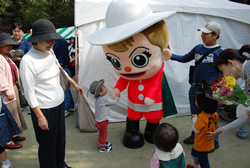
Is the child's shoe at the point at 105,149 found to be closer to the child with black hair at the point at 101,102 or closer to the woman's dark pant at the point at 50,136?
the child with black hair at the point at 101,102

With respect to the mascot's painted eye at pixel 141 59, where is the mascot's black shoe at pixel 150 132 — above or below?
below

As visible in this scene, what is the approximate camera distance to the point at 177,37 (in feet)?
14.2

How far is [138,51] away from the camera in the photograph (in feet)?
9.02

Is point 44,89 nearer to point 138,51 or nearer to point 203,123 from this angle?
point 138,51

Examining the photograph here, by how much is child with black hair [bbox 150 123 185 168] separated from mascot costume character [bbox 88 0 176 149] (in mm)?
1079

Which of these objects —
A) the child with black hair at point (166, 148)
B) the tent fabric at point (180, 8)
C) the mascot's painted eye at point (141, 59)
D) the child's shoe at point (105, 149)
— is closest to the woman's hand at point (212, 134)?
the child with black hair at point (166, 148)

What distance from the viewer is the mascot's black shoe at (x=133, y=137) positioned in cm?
337

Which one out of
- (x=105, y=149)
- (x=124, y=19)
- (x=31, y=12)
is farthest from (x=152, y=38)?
(x=31, y=12)

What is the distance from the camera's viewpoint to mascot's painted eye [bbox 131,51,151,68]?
2.77 m

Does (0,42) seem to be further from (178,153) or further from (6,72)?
(178,153)

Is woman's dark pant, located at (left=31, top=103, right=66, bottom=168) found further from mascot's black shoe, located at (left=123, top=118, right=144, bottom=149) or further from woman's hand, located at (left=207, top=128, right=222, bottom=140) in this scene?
woman's hand, located at (left=207, top=128, right=222, bottom=140)

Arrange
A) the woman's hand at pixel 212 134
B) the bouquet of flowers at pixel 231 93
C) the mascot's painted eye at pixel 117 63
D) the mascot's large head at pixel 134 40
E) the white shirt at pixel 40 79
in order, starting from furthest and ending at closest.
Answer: the mascot's painted eye at pixel 117 63 → the mascot's large head at pixel 134 40 → the woman's hand at pixel 212 134 → the white shirt at pixel 40 79 → the bouquet of flowers at pixel 231 93

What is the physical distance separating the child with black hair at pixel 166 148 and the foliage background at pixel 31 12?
15057mm

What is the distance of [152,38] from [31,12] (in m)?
15.1
